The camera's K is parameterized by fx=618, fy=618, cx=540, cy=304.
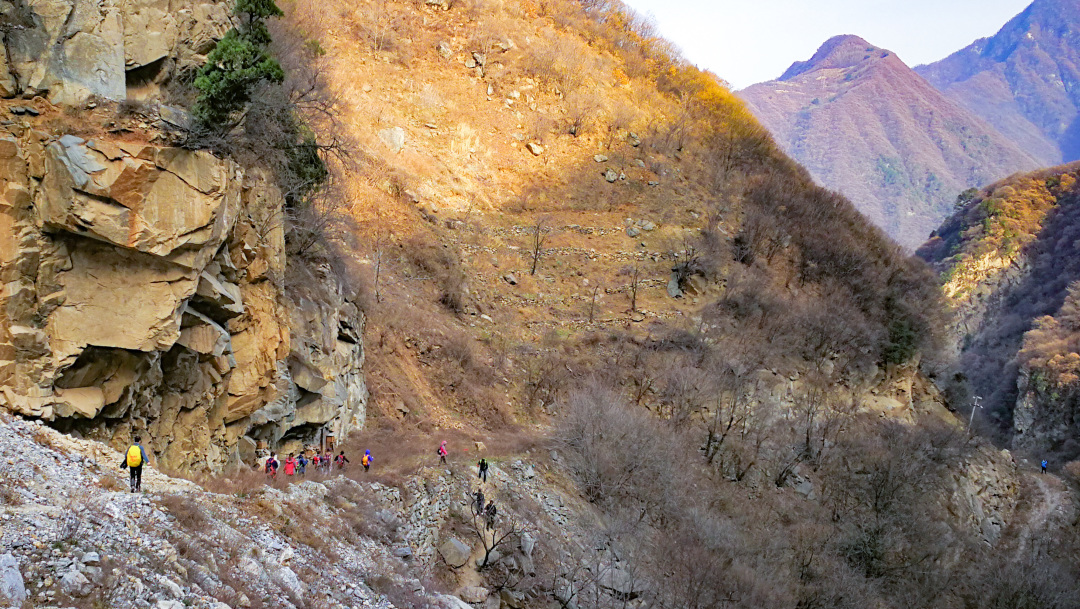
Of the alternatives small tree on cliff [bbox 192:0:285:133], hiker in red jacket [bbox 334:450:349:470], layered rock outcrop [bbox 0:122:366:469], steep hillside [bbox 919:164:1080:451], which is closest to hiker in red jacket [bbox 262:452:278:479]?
layered rock outcrop [bbox 0:122:366:469]

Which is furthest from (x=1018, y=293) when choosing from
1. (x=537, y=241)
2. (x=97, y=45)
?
(x=97, y=45)

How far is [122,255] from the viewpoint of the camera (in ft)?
43.5

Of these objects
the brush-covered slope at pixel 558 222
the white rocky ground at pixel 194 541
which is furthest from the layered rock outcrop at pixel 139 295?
the brush-covered slope at pixel 558 222

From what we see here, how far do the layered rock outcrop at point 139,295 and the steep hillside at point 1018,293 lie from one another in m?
74.9

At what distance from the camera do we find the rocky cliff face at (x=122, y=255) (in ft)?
40.0

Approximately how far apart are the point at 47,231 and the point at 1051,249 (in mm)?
113982

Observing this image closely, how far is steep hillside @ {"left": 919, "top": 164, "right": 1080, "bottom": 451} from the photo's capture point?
67.1m

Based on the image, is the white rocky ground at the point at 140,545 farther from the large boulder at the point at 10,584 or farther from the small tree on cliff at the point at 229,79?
the small tree on cliff at the point at 229,79

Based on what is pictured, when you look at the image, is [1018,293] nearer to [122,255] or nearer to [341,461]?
[341,461]

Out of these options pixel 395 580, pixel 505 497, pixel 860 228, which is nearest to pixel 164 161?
pixel 395 580

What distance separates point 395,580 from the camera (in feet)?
43.5

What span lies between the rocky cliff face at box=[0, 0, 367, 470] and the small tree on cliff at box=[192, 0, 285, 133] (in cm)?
84

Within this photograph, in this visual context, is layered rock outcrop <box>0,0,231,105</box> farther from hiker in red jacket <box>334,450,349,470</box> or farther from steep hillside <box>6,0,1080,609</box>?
hiker in red jacket <box>334,450,349,470</box>

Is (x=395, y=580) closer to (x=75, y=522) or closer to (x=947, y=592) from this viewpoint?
(x=75, y=522)
